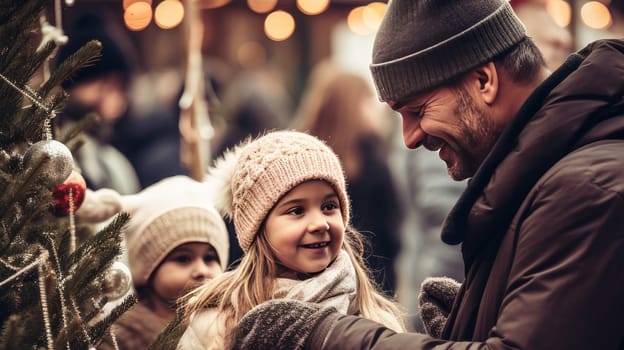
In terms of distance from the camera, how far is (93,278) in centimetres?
247

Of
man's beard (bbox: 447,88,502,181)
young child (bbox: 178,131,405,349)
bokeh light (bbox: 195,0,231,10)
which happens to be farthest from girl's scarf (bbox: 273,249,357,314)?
bokeh light (bbox: 195,0,231,10)

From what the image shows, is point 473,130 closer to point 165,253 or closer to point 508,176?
point 508,176

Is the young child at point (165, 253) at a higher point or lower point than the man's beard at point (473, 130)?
lower

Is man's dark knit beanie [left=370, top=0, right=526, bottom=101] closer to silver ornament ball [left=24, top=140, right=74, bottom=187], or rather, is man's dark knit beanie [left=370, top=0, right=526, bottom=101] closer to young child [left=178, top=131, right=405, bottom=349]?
young child [left=178, top=131, right=405, bottom=349]

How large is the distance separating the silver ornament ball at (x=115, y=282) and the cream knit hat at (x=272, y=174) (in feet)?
1.92

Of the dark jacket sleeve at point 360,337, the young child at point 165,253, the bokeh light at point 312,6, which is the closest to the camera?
the dark jacket sleeve at point 360,337

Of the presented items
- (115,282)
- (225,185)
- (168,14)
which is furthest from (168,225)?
(168,14)

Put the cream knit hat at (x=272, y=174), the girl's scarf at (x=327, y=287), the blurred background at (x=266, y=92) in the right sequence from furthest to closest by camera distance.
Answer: the blurred background at (x=266, y=92)
the cream knit hat at (x=272, y=174)
the girl's scarf at (x=327, y=287)

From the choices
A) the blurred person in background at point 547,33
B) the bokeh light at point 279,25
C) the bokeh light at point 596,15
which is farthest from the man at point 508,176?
the bokeh light at point 279,25

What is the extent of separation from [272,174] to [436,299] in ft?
2.45

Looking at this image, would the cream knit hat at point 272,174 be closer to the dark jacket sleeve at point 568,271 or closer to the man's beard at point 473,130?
the man's beard at point 473,130

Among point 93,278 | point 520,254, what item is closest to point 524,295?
point 520,254

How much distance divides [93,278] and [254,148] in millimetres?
1078

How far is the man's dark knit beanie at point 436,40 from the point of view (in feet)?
8.38
